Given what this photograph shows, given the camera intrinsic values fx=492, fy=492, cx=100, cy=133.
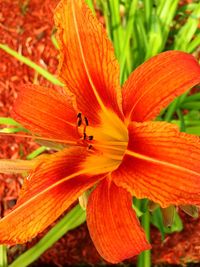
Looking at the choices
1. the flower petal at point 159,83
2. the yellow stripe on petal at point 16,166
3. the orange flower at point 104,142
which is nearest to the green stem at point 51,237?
the yellow stripe on petal at point 16,166

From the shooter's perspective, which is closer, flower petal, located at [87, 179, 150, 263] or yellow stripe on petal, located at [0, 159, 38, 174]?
flower petal, located at [87, 179, 150, 263]

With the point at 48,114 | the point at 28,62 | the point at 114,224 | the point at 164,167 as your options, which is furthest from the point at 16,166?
the point at 28,62

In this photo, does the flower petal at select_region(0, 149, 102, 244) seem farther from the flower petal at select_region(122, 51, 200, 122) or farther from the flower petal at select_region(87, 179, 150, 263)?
the flower petal at select_region(122, 51, 200, 122)

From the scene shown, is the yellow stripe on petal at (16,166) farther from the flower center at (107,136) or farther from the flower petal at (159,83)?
the flower petal at (159,83)

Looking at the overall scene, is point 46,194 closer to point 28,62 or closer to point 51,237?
point 51,237

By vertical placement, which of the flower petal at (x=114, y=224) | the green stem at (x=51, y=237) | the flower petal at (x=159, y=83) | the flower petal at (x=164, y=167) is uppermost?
the flower petal at (x=159, y=83)

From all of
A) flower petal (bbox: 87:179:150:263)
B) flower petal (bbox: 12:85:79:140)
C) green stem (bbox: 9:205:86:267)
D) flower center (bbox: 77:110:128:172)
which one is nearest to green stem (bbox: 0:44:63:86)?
green stem (bbox: 9:205:86:267)
